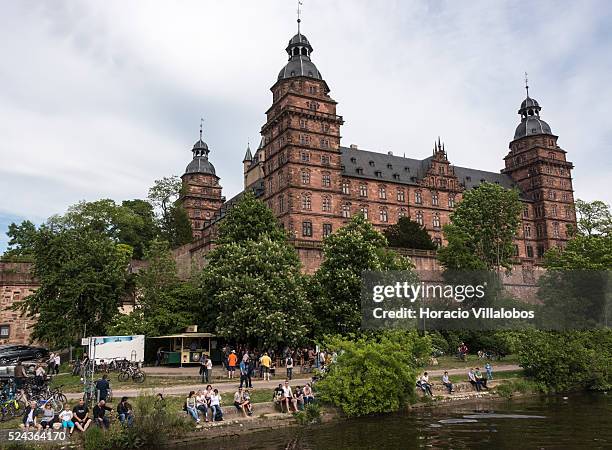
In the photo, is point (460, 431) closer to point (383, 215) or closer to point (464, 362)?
point (464, 362)

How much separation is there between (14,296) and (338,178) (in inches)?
1347

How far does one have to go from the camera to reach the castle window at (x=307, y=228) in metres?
56.2

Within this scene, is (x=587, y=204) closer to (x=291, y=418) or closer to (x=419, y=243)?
(x=419, y=243)

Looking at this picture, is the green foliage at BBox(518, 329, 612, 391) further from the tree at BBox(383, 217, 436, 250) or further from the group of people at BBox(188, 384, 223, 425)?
the tree at BBox(383, 217, 436, 250)

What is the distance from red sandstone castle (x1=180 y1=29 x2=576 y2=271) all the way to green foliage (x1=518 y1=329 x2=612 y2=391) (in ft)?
72.0

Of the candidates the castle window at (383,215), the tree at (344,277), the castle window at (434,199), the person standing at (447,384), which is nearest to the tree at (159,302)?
the tree at (344,277)

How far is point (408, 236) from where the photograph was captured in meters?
59.8

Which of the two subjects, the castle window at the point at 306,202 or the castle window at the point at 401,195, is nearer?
the castle window at the point at 306,202

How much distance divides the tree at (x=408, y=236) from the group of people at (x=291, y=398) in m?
35.3

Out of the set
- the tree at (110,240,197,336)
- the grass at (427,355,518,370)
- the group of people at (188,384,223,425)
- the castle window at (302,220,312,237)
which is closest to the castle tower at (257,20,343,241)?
the castle window at (302,220,312,237)

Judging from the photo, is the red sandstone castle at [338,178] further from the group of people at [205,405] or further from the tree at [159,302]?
the group of people at [205,405]

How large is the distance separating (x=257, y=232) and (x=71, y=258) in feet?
45.4

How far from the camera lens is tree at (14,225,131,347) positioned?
3447 centimetres

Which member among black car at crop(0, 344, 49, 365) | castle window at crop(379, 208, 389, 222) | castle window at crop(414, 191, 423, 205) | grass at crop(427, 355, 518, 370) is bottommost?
grass at crop(427, 355, 518, 370)
